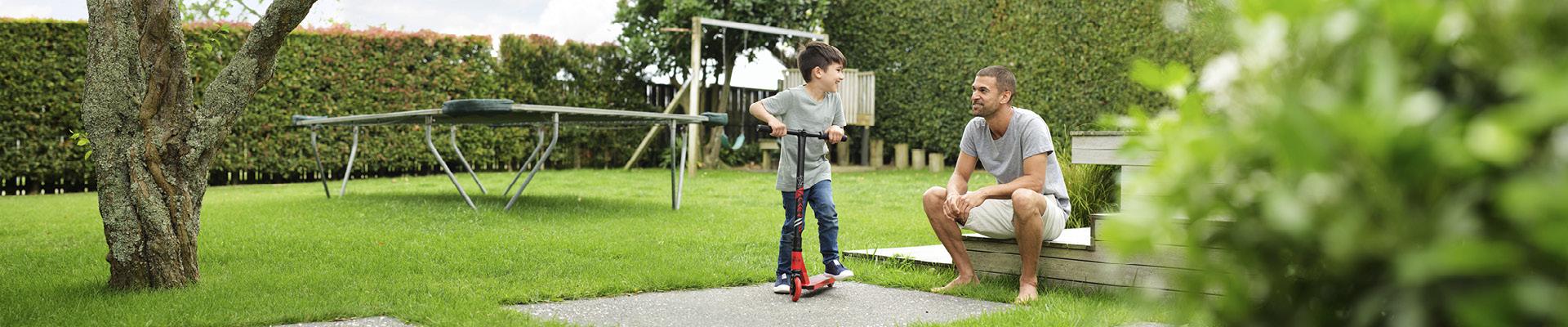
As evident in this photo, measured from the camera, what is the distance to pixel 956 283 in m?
4.04

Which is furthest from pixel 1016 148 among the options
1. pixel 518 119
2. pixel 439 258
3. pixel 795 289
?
pixel 518 119

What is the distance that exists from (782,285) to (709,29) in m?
9.11

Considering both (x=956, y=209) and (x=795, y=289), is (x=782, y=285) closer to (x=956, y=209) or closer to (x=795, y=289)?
(x=795, y=289)

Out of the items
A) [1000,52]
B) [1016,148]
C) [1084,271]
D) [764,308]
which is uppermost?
[1000,52]

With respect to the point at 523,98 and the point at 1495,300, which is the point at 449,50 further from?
the point at 1495,300

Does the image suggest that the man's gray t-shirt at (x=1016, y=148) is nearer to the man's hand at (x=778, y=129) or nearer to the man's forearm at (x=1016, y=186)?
the man's forearm at (x=1016, y=186)

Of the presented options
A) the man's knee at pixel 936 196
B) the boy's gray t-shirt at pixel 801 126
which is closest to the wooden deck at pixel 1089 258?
the man's knee at pixel 936 196

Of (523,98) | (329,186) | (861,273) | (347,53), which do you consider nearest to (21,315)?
(861,273)

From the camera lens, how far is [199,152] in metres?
3.77

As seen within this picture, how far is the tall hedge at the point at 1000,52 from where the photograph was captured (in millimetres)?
10414

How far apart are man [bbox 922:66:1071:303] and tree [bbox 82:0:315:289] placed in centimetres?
229

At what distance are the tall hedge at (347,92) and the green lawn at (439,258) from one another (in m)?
1.17

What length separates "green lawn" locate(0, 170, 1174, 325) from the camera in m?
3.42

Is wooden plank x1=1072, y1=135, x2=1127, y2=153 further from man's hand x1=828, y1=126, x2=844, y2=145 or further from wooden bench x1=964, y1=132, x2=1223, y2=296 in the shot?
man's hand x1=828, y1=126, x2=844, y2=145
